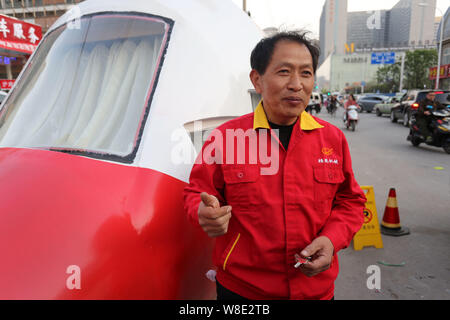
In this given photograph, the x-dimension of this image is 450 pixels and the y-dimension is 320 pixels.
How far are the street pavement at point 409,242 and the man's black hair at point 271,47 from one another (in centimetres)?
239

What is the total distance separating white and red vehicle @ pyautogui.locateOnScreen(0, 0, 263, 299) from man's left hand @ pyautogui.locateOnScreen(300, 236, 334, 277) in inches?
23.1

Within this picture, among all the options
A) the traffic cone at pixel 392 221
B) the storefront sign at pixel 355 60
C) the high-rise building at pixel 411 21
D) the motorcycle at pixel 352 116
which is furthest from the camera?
the storefront sign at pixel 355 60

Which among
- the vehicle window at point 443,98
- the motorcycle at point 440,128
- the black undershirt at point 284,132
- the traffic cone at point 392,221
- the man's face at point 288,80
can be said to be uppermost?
the man's face at point 288,80

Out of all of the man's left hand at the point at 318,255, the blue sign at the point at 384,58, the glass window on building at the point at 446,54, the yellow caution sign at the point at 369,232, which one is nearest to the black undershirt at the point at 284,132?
the man's left hand at the point at 318,255

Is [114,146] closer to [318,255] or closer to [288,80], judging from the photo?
[288,80]

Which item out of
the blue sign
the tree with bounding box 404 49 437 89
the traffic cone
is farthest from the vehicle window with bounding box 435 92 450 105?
the tree with bounding box 404 49 437 89

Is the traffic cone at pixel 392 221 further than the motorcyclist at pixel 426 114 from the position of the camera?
No

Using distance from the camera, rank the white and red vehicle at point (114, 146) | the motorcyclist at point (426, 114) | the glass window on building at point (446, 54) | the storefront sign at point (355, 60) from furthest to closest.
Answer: the storefront sign at point (355, 60)
the glass window on building at point (446, 54)
the motorcyclist at point (426, 114)
the white and red vehicle at point (114, 146)

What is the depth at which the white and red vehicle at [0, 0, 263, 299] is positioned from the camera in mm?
1305

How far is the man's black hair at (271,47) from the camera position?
1.67 metres

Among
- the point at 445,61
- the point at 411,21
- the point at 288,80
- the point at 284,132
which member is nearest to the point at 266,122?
the point at 284,132

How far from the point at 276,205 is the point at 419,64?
55530mm

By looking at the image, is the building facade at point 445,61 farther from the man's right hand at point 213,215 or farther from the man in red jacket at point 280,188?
the man's right hand at point 213,215

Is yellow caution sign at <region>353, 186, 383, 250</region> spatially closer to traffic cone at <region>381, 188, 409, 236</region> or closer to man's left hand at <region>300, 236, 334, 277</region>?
traffic cone at <region>381, 188, 409, 236</region>
